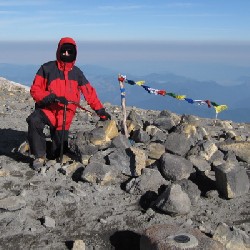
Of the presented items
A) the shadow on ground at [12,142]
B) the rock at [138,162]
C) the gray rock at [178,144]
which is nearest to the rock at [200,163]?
the gray rock at [178,144]

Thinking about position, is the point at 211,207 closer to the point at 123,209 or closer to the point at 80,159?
the point at 123,209

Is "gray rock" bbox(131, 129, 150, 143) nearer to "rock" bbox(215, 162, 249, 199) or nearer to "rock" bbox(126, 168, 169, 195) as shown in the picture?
"rock" bbox(126, 168, 169, 195)

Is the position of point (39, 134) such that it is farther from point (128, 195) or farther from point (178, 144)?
point (178, 144)

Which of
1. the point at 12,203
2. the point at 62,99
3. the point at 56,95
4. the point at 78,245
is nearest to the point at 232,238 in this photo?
the point at 78,245

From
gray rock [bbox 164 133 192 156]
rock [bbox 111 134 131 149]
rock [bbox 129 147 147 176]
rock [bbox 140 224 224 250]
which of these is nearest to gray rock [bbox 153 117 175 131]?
gray rock [bbox 164 133 192 156]

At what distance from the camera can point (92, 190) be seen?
696cm

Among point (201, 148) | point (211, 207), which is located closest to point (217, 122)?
point (201, 148)

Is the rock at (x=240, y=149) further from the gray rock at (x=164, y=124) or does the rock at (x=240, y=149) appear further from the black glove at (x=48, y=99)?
the black glove at (x=48, y=99)

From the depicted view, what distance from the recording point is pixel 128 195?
6.85 meters

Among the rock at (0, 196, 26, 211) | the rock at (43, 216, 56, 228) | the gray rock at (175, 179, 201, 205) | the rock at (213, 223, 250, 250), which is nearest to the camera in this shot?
the rock at (213, 223, 250, 250)

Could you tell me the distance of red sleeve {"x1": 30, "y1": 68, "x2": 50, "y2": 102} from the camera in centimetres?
761

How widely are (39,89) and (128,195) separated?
2803 millimetres

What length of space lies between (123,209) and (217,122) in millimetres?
8066

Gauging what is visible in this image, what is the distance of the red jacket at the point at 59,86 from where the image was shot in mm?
7671
